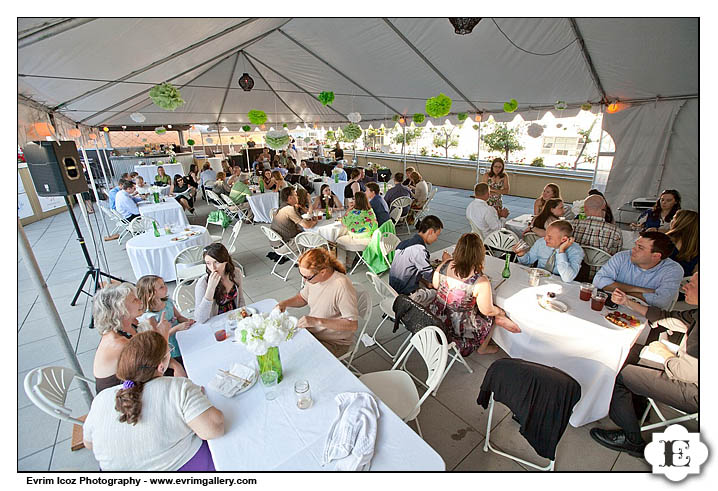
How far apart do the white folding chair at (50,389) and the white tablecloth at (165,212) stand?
15.4 ft

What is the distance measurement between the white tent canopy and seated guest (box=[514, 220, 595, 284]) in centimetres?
100

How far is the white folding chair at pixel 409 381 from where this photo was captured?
5.96 ft

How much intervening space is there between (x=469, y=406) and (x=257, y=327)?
1808mm

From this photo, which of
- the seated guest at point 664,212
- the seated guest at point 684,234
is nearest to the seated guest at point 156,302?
the seated guest at point 684,234

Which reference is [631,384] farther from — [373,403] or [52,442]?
[52,442]

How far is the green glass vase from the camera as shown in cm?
172

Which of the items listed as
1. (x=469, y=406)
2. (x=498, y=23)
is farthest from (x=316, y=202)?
(x=469, y=406)

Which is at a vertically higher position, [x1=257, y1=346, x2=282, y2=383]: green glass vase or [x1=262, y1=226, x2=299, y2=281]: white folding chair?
[x1=257, y1=346, x2=282, y2=383]: green glass vase

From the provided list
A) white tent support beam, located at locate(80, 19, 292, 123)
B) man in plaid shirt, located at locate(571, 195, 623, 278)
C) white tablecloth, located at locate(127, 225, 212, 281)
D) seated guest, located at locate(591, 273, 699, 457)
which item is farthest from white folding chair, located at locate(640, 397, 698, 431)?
white tent support beam, located at locate(80, 19, 292, 123)

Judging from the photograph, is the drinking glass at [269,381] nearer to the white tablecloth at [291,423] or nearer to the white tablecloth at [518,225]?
the white tablecloth at [291,423]

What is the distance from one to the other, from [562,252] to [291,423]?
2700 mm

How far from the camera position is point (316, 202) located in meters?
6.02

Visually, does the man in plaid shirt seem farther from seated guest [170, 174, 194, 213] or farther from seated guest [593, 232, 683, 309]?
seated guest [170, 174, 194, 213]

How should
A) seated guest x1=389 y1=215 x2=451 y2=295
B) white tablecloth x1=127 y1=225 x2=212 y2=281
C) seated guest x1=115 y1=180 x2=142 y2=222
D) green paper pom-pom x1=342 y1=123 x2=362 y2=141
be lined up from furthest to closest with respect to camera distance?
green paper pom-pom x1=342 y1=123 x2=362 y2=141, seated guest x1=115 y1=180 x2=142 y2=222, white tablecloth x1=127 y1=225 x2=212 y2=281, seated guest x1=389 y1=215 x2=451 y2=295
